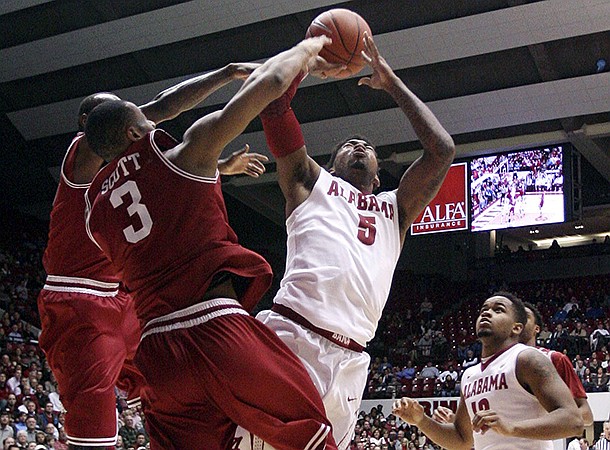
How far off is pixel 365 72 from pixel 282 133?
628 inches

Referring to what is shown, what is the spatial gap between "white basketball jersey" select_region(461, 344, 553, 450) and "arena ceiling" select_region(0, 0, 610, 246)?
14.9m

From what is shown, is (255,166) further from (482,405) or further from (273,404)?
(482,405)

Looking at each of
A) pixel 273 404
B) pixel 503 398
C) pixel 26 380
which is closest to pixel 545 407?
pixel 503 398

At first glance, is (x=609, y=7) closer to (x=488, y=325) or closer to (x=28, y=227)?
(x=488, y=325)

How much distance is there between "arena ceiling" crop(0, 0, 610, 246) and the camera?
19.8m

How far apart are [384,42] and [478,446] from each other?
16.3 metres

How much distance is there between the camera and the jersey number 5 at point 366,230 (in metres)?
3.82

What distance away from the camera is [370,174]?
412cm

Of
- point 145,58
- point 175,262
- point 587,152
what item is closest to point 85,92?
point 145,58

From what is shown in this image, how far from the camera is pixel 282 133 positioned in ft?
12.5

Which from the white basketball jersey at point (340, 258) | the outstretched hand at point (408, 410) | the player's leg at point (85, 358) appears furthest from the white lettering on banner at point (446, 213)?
the white basketball jersey at point (340, 258)

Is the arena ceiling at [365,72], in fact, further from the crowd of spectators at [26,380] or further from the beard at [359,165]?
the beard at [359,165]

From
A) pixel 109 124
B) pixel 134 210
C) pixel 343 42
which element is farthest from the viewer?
pixel 343 42

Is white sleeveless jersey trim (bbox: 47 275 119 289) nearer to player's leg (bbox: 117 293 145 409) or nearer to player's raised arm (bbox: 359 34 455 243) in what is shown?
player's leg (bbox: 117 293 145 409)
